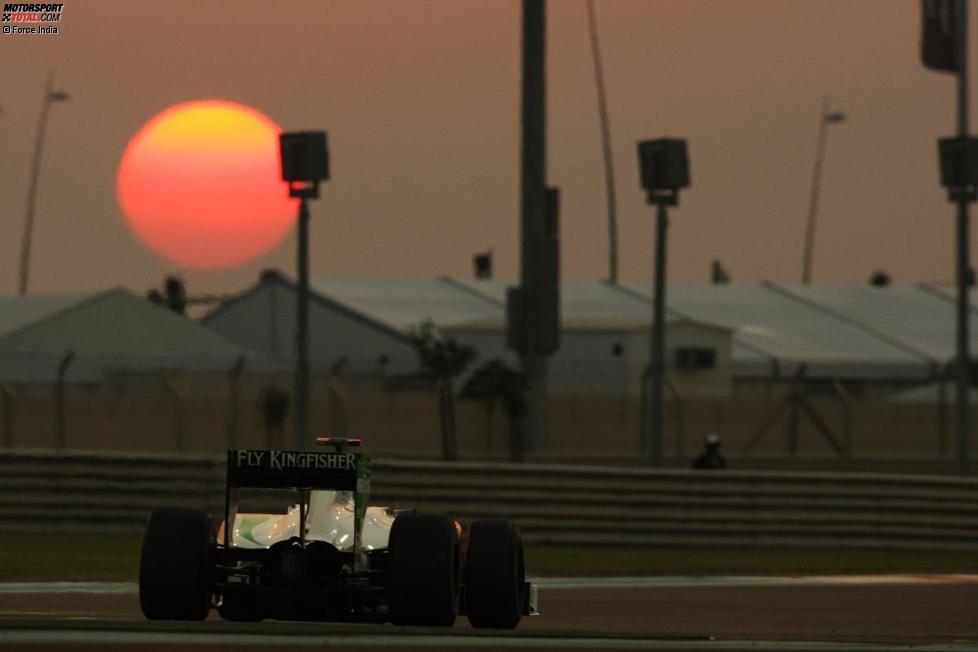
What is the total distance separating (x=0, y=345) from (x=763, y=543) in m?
28.6

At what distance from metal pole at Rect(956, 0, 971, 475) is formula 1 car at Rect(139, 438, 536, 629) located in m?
17.7

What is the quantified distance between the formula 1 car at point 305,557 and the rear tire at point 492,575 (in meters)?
0.05

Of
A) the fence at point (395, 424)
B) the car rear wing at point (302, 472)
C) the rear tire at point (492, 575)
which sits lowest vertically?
the rear tire at point (492, 575)

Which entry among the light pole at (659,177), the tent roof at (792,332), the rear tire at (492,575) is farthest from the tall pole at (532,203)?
the tent roof at (792,332)

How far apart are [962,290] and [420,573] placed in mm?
18924

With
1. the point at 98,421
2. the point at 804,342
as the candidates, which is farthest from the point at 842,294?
the point at 98,421

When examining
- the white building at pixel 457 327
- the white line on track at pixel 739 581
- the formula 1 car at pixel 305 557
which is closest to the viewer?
the formula 1 car at pixel 305 557

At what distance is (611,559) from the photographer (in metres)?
21.0

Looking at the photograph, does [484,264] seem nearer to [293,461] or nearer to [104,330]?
[104,330]

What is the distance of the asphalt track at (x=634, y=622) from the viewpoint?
11.4 m

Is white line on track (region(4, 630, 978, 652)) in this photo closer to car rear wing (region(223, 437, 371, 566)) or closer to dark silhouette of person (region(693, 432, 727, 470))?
car rear wing (region(223, 437, 371, 566))

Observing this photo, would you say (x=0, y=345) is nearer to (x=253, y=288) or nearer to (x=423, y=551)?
(x=253, y=288)

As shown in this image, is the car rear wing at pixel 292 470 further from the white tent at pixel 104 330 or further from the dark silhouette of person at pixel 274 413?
the white tent at pixel 104 330

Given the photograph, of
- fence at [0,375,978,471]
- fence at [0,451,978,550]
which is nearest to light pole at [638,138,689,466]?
fence at [0,375,978,471]
